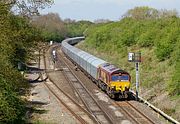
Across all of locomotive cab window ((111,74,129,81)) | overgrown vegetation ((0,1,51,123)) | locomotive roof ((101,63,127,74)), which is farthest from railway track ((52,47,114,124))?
overgrown vegetation ((0,1,51,123))

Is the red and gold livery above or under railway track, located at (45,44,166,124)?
above

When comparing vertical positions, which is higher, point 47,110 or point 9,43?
point 9,43

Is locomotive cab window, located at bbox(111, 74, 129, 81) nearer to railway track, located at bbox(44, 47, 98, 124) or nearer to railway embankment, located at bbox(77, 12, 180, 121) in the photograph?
railway embankment, located at bbox(77, 12, 180, 121)

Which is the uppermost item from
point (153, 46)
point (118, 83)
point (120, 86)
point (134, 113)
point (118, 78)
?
point (153, 46)

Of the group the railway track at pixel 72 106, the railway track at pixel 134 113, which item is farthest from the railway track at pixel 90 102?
the railway track at pixel 134 113

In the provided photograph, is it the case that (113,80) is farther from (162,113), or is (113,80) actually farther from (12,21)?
(12,21)

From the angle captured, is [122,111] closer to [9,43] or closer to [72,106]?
[72,106]

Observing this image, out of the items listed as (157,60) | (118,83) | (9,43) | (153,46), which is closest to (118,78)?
(118,83)

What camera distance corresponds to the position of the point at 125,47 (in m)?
62.4

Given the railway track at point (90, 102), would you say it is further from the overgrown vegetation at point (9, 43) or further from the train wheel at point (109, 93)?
the overgrown vegetation at point (9, 43)

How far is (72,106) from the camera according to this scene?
3284 centimetres

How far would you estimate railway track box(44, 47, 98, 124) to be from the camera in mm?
27816

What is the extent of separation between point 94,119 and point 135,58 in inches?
385

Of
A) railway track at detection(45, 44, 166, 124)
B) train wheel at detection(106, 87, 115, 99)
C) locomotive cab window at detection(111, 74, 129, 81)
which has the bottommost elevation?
railway track at detection(45, 44, 166, 124)
